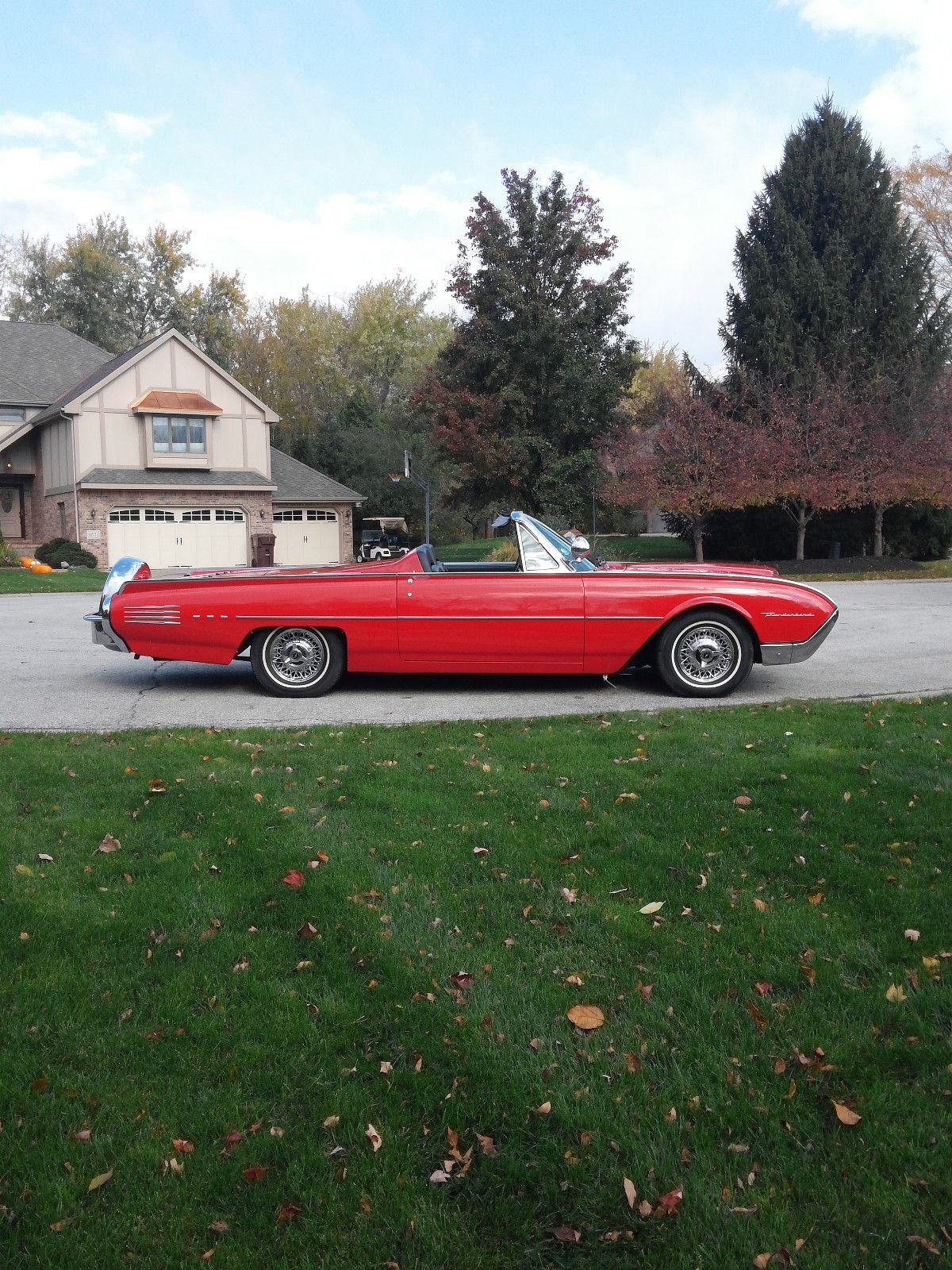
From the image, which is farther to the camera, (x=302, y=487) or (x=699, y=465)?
(x=302, y=487)

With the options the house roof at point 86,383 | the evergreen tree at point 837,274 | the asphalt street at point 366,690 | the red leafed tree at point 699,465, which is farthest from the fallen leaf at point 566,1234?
the house roof at point 86,383

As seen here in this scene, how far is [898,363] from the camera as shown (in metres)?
29.6

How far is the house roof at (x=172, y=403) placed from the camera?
32.6 m

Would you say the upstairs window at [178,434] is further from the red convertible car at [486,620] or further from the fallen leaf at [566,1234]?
the fallen leaf at [566,1234]

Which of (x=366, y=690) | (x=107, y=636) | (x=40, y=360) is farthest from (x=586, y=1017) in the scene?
(x=40, y=360)

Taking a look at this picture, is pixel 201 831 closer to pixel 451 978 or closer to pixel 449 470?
pixel 451 978

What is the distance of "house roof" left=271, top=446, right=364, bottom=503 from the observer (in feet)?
121

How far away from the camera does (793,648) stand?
7.81 metres

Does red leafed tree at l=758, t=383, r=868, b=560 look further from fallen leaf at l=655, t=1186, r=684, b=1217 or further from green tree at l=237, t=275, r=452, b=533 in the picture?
green tree at l=237, t=275, r=452, b=533

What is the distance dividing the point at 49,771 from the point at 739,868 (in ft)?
12.2

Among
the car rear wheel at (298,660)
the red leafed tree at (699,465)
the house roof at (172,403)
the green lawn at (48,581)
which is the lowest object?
the car rear wheel at (298,660)

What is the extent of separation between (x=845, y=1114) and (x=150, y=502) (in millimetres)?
33038

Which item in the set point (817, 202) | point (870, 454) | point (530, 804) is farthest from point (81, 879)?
point (817, 202)

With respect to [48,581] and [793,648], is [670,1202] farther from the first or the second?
[48,581]
